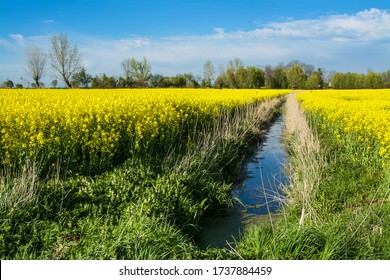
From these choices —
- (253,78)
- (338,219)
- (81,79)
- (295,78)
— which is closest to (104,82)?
(81,79)

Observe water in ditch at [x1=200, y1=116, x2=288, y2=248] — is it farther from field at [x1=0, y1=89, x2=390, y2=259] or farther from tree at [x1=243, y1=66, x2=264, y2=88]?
tree at [x1=243, y1=66, x2=264, y2=88]

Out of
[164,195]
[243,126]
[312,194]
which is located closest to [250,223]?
[312,194]

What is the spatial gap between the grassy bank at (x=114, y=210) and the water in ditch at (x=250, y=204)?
0.27m

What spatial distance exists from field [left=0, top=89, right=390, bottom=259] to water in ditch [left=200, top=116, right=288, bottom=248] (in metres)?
0.26

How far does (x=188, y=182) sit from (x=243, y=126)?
276 inches

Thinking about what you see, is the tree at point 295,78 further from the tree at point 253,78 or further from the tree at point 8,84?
the tree at point 8,84

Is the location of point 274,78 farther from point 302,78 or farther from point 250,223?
point 250,223

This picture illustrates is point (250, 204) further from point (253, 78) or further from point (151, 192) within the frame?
point (253, 78)

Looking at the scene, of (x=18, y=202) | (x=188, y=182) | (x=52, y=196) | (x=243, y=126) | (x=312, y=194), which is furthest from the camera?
(x=243, y=126)

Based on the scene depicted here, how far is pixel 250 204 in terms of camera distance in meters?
7.53

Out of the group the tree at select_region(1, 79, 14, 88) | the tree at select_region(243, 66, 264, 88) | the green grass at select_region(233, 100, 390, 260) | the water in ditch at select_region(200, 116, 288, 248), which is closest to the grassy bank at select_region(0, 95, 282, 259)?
the water in ditch at select_region(200, 116, 288, 248)

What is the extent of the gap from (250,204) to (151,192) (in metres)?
2.40

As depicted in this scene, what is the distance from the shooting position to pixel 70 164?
693cm

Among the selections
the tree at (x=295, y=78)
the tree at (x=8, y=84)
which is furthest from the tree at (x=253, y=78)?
the tree at (x=8, y=84)
